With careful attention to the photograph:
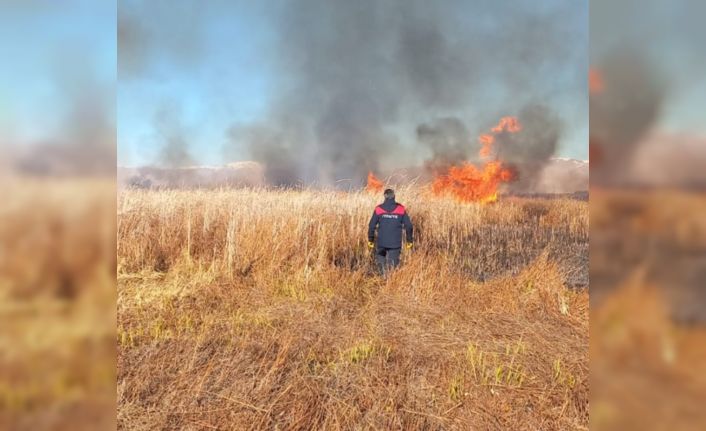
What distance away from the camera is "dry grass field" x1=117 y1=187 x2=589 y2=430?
284cm

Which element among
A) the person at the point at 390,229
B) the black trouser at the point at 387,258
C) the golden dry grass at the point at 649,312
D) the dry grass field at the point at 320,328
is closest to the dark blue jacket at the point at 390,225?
the person at the point at 390,229

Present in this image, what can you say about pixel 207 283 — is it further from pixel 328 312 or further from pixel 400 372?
pixel 400 372

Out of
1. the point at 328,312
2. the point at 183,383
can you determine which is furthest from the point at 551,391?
the point at 183,383

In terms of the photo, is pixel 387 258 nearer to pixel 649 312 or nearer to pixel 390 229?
pixel 390 229

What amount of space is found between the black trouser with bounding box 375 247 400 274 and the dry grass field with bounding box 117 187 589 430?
1.11 ft

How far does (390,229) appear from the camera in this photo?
263 inches

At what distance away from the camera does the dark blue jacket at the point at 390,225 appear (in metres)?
6.68

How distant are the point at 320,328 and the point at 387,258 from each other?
281 centimetres

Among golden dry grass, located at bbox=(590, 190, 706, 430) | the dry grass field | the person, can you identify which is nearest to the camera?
golden dry grass, located at bbox=(590, 190, 706, 430)

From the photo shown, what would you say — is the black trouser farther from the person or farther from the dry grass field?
the dry grass field

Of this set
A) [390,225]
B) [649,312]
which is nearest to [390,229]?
[390,225]

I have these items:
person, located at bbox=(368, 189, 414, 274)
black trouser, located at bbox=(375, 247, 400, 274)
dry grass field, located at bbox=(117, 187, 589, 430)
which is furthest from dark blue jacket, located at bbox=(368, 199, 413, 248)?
dry grass field, located at bbox=(117, 187, 589, 430)

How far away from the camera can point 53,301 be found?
0.76m

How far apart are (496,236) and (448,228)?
6.76 feet
